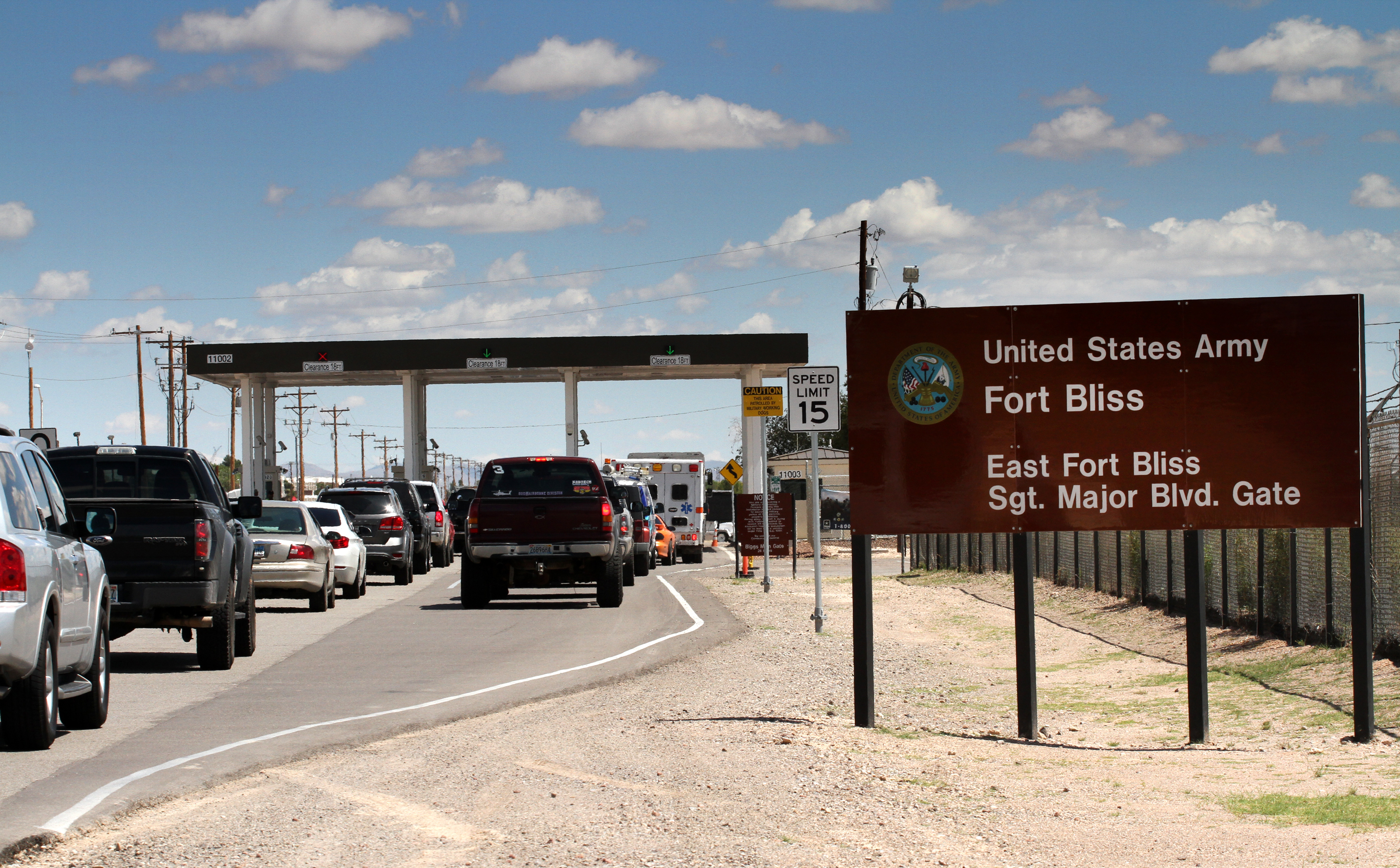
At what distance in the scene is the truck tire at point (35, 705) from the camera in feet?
29.5

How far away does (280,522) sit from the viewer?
22.9m

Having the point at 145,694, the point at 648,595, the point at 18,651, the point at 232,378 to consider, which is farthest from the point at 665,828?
the point at 232,378

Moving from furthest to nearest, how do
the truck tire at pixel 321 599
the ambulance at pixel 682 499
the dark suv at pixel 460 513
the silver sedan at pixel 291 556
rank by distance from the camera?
the ambulance at pixel 682 499 < the dark suv at pixel 460 513 < the truck tire at pixel 321 599 < the silver sedan at pixel 291 556

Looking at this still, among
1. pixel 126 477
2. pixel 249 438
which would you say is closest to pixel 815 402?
pixel 126 477

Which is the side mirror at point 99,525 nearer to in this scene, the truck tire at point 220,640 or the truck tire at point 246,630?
the truck tire at point 220,640

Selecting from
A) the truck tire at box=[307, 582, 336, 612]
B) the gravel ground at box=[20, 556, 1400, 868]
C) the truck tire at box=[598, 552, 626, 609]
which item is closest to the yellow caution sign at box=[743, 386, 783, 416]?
the truck tire at box=[598, 552, 626, 609]

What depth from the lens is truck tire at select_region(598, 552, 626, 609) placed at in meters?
23.2

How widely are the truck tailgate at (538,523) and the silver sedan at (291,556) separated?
2291 millimetres

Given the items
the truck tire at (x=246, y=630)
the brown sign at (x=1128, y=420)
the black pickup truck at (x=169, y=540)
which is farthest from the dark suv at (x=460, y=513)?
the brown sign at (x=1128, y=420)

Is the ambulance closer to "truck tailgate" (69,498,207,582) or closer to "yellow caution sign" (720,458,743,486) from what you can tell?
"yellow caution sign" (720,458,743,486)

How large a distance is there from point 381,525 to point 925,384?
22.8 meters

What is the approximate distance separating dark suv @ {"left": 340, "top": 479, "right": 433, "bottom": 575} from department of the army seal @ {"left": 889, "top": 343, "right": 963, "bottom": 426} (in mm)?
24309

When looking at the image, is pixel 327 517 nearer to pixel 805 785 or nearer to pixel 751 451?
pixel 805 785

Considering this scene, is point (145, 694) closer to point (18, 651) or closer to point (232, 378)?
point (18, 651)
